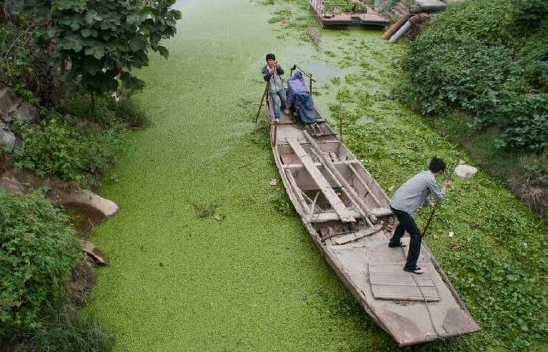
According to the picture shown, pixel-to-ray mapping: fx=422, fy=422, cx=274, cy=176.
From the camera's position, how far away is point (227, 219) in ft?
19.2

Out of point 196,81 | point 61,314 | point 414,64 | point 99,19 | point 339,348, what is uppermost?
point 99,19

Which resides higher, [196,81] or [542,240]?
[196,81]

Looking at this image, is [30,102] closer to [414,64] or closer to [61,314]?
[61,314]

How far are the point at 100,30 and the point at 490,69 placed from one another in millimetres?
6726

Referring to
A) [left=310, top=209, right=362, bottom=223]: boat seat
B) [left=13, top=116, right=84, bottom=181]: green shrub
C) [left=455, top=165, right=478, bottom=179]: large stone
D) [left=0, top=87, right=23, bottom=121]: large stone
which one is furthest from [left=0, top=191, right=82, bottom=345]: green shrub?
[left=455, top=165, right=478, bottom=179]: large stone

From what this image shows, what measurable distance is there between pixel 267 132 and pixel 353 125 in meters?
1.64

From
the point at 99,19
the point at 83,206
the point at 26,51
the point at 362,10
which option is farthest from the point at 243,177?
the point at 362,10

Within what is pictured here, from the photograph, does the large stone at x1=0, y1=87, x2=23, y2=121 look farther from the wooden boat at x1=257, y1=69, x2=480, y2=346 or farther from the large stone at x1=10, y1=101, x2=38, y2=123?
the wooden boat at x1=257, y1=69, x2=480, y2=346

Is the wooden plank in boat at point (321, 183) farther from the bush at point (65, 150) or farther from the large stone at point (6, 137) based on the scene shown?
the large stone at point (6, 137)

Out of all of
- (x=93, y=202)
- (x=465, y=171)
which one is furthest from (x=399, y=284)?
(x=93, y=202)

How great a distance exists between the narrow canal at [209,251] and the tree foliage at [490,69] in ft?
7.15

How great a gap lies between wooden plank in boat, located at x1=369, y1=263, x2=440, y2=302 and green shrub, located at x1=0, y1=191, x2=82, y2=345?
3091 millimetres

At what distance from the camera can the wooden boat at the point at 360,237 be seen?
13.5 feet

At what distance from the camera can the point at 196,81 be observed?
911 cm
